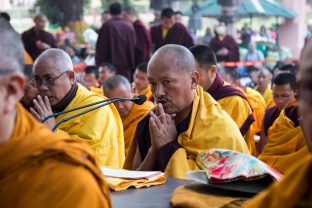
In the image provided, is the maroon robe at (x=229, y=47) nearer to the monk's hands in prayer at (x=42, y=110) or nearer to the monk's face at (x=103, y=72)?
the monk's face at (x=103, y=72)

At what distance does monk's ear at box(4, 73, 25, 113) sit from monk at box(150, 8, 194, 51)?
9.19 meters

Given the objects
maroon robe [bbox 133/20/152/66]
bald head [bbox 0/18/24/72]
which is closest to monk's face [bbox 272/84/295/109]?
maroon robe [bbox 133/20/152/66]

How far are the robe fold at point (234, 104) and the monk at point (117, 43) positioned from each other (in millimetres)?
4694

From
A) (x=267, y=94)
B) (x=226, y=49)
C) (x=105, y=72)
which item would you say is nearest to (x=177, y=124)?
(x=105, y=72)

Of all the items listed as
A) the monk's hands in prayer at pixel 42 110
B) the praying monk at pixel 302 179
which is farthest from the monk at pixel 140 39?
the praying monk at pixel 302 179

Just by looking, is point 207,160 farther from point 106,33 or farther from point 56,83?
point 106,33

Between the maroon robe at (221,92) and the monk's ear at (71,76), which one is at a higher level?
the monk's ear at (71,76)

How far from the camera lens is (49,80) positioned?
4.65 metres

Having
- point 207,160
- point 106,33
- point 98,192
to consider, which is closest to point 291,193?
point 98,192

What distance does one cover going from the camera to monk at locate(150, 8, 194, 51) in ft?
36.1

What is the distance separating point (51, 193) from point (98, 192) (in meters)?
0.13

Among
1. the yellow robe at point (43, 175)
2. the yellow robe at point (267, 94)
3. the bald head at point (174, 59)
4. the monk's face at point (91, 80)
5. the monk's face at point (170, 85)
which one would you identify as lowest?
the yellow robe at point (267, 94)

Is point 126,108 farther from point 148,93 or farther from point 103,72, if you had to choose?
point 103,72

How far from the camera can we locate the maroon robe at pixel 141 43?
1077cm
